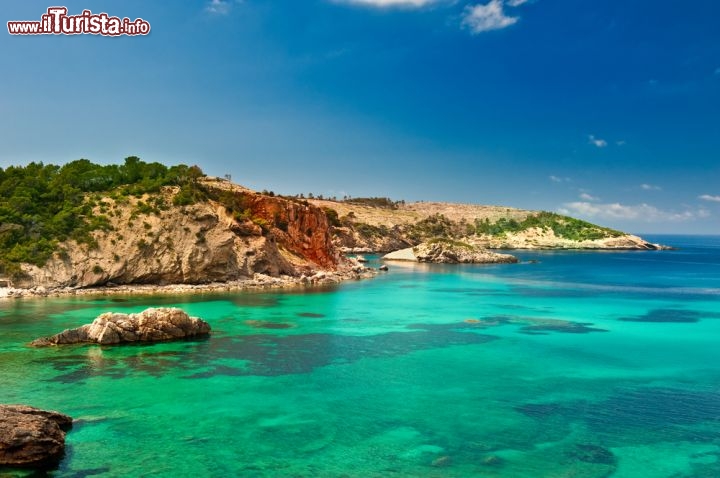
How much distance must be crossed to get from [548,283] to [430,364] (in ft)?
171

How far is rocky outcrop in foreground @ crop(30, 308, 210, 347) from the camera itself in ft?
97.9

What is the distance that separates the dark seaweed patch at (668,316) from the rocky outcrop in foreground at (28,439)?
41752 mm

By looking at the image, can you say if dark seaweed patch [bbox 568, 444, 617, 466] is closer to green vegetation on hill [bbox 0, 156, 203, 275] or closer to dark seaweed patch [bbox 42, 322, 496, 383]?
dark seaweed patch [bbox 42, 322, 496, 383]

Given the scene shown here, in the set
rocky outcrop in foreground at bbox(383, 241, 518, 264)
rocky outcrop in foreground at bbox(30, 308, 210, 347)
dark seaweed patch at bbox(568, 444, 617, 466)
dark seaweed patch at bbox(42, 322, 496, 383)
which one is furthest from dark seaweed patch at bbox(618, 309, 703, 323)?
rocky outcrop in foreground at bbox(383, 241, 518, 264)

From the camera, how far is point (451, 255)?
116000mm

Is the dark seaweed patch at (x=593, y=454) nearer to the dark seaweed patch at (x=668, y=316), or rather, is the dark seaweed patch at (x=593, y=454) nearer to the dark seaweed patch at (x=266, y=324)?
the dark seaweed patch at (x=266, y=324)

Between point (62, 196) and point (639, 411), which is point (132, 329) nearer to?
point (639, 411)

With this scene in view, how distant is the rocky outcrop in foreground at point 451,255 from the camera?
115500 millimetres

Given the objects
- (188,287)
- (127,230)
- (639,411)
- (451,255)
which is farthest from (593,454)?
(451,255)

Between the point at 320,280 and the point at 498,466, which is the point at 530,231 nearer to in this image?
the point at 320,280

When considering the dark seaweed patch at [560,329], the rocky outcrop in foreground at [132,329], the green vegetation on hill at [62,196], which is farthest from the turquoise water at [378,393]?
the green vegetation on hill at [62,196]

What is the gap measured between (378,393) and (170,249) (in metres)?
39.9

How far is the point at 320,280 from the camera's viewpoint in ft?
224

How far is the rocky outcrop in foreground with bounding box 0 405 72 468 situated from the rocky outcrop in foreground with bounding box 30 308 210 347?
46.8 ft
